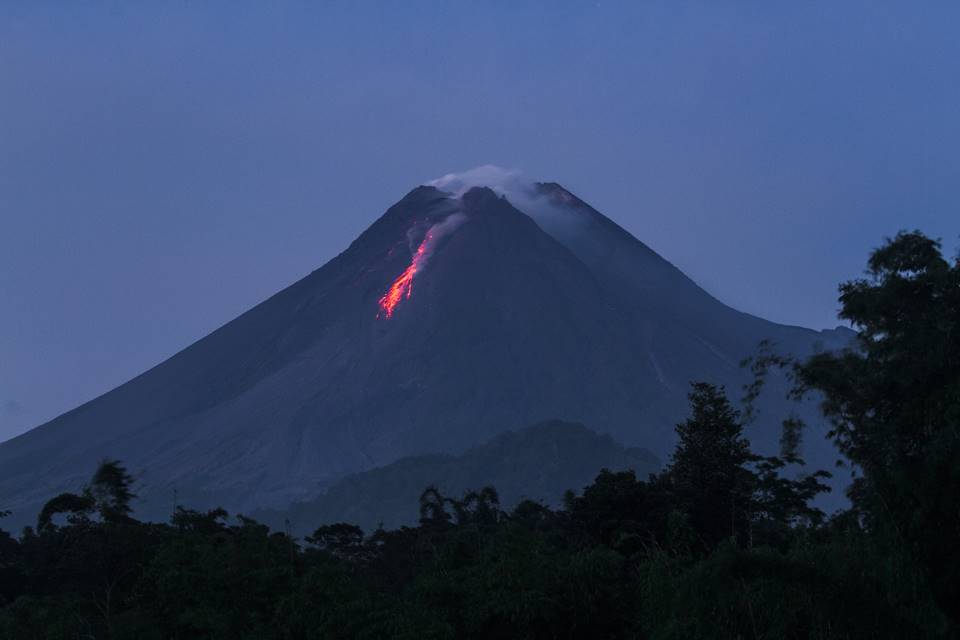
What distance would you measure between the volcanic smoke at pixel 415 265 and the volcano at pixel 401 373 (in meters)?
0.36

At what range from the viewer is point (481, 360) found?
167 m

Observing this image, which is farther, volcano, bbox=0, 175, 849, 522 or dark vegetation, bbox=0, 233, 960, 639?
volcano, bbox=0, 175, 849, 522

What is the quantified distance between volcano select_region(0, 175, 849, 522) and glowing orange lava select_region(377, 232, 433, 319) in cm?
35

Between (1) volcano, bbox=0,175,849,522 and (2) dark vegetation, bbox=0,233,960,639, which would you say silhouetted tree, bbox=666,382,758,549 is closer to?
(2) dark vegetation, bbox=0,233,960,639

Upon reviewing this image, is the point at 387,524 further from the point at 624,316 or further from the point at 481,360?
the point at 624,316

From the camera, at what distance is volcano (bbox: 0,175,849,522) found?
147m

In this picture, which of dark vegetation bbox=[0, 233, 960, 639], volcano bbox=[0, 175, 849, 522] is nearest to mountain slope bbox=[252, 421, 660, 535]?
volcano bbox=[0, 175, 849, 522]

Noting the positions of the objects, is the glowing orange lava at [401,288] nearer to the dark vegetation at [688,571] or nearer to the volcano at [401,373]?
the volcano at [401,373]

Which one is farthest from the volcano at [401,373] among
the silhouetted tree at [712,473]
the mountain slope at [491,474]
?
the silhouetted tree at [712,473]

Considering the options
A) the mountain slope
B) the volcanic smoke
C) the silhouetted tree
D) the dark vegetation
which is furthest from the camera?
the volcanic smoke

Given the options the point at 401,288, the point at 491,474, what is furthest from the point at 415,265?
the point at 491,474

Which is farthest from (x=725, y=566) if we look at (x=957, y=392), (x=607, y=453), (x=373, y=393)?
(x=373, y=393)

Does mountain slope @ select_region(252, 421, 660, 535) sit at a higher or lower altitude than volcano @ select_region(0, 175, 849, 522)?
lower

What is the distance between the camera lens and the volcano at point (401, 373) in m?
147
